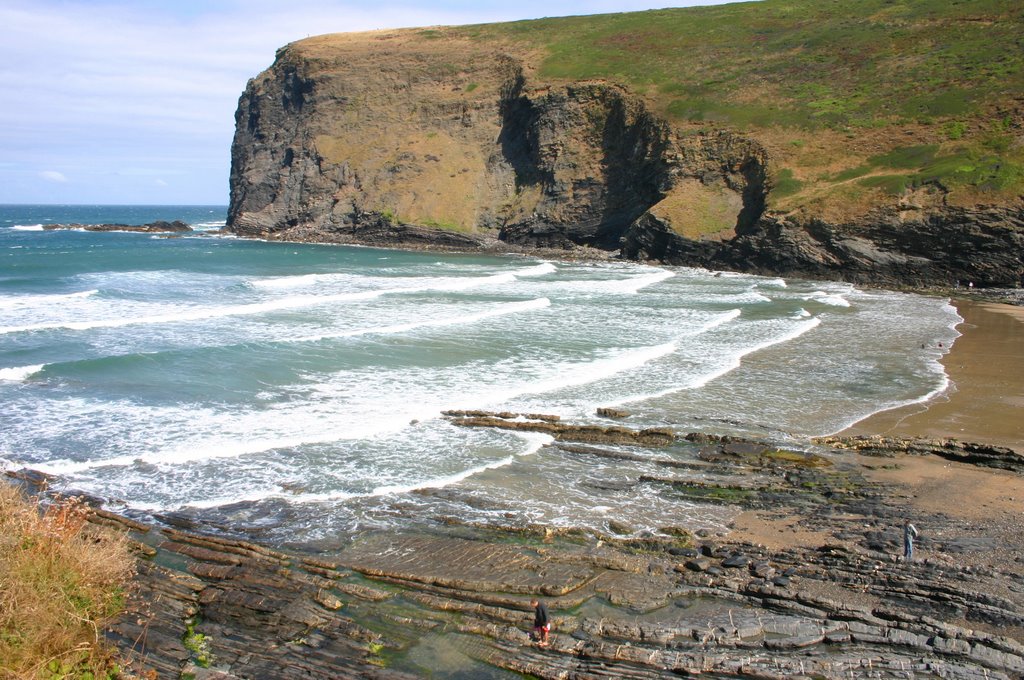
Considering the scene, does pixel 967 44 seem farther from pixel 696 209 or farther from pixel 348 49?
pixel 348 49

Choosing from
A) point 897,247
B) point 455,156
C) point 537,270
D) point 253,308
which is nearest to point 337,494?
point 253,308

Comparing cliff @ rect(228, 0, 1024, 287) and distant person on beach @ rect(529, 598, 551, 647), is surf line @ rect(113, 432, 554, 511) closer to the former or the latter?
distant person on beach @ rect(529, 598, 551, 647)

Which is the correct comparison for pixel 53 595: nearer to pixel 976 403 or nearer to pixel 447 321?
pixel 976 403

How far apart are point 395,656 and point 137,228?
10201 cm

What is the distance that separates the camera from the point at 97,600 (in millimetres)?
8797

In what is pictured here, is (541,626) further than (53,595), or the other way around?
(541,626)

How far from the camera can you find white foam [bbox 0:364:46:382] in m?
21.5

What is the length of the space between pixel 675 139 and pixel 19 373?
158 feet

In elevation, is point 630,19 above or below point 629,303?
above

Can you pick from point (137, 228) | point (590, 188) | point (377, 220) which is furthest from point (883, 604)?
point (137, 228)

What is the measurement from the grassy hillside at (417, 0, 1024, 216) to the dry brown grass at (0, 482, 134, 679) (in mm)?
46955

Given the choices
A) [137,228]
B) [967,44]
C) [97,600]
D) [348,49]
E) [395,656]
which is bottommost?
[395,656]

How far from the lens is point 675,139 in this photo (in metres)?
59.1

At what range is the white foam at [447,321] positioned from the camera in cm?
2898
